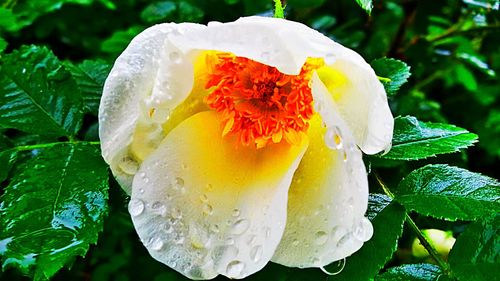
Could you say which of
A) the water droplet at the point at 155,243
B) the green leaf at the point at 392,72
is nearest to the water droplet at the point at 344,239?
the water droplet at the point at 155,243

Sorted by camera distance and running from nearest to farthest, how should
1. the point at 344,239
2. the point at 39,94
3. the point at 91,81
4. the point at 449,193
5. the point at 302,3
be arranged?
1. the point at 344,239
2. the point at 449,193
3. the point at 39,94
4. the point at 91,81
5. the point at 302,3

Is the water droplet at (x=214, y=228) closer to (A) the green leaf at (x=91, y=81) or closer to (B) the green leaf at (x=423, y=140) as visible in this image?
(B) the green leaf at (x=423, y=140)

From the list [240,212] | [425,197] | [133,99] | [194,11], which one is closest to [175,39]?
[133,99]

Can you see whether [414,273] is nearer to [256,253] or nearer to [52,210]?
[256,253]

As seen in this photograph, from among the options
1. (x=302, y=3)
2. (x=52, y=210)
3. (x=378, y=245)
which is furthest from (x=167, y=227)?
(x=302, y=3)

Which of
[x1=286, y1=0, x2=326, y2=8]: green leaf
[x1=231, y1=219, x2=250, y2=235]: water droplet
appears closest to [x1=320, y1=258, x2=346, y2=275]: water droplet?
[x1=231, y1=219, x2=250, y2=235]: water droplet
